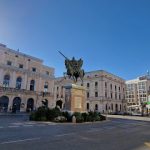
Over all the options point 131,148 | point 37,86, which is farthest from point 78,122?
point 37,86

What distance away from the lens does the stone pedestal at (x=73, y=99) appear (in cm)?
1998

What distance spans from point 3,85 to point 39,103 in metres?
11.2

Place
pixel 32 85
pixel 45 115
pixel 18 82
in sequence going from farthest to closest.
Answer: pixel 32 85 → pixel 18 82 → pixel 45 115

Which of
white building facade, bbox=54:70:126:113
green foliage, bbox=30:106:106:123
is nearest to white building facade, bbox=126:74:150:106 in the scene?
white building facade, bbox=54:70:126:113

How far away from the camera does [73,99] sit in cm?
2022

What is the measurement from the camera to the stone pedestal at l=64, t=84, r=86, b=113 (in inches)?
787

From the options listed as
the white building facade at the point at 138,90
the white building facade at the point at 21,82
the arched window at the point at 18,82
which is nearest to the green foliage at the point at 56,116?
the white building facade at the point at 21,82

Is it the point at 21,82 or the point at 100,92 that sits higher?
Answer: the point at 21,82

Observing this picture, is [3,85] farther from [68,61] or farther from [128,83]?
[128,83]

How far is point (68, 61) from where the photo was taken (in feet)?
73.0

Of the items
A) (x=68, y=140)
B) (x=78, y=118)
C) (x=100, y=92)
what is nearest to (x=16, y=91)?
(x=78, y=118)

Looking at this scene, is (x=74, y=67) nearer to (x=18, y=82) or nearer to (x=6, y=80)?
(x=6, y=80)

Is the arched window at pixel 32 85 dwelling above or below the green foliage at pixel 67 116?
above

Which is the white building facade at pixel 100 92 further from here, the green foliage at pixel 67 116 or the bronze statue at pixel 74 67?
the green foliage at pixel 67 116
